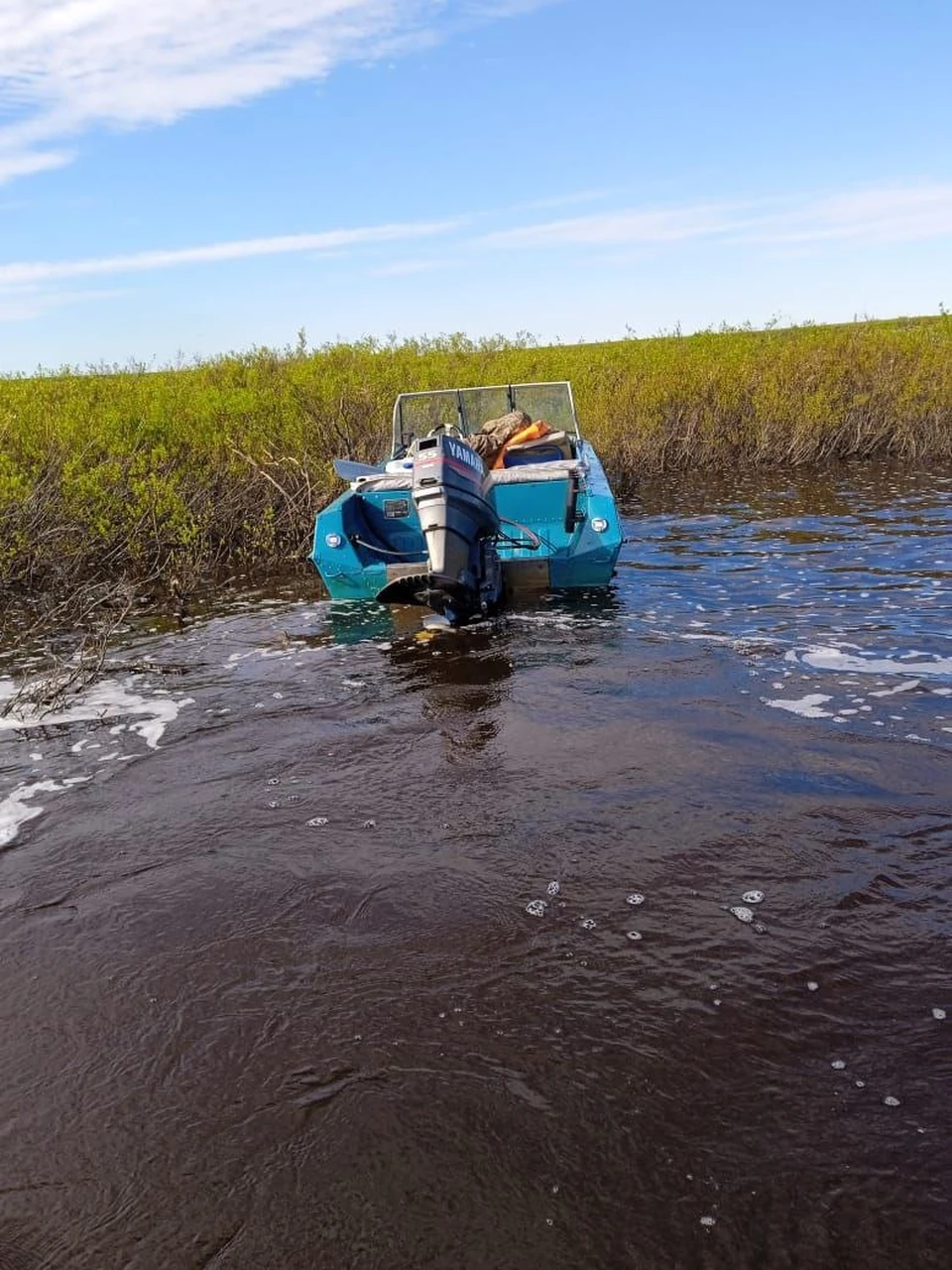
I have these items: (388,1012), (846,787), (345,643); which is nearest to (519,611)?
(345,643)

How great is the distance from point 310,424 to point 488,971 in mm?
11236

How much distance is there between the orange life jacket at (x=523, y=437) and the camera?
1017 centimetres

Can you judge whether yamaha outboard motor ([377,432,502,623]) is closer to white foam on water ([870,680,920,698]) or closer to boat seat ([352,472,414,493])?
boat seat ([352,472,414,493])

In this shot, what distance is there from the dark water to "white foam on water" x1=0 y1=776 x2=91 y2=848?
2 centimetres

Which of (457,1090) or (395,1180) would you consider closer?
(395,1180)

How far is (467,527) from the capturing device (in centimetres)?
680

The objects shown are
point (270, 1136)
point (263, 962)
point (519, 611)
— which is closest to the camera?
point (270, 1136)

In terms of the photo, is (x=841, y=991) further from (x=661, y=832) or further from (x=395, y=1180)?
(x=395, y=1180)

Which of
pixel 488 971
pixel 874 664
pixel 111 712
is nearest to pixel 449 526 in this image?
pixel 111 712

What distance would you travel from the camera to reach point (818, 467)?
57.4 feet

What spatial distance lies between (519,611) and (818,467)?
11.6 m

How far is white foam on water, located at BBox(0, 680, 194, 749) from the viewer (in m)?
5.82

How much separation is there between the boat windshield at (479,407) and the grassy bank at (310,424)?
60.2 inches

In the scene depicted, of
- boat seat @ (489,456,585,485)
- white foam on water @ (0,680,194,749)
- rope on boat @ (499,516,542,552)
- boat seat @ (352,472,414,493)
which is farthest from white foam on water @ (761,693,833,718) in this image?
boat seat @ (352,472,414,493)
